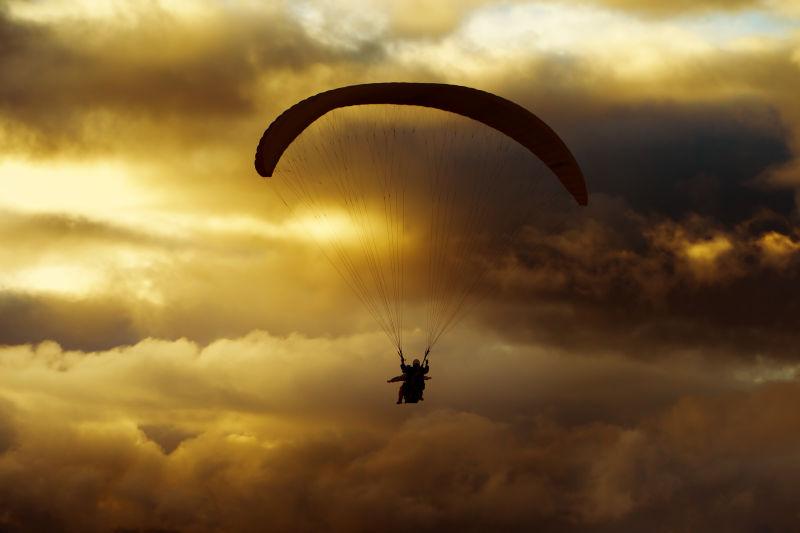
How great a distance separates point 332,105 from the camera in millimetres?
43062

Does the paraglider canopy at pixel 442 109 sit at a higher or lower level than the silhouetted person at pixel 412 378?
higher

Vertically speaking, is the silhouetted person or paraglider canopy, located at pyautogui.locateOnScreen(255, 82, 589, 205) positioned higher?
paraglider canopy, located at pyautogui.locateOnScreen(255, 82, 589, 205)

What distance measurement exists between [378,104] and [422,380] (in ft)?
31.2

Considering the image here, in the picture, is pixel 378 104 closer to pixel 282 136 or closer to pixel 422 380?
pixel 282 136

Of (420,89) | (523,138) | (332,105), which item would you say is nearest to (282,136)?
(332,105)

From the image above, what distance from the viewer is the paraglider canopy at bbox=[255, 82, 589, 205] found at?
42.6 m

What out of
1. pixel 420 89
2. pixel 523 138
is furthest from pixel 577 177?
pixel 420 89

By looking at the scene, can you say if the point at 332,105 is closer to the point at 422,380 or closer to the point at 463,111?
the point at 463,111

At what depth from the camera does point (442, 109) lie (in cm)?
4434

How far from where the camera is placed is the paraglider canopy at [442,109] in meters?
42.6

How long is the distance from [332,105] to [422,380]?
9807 millimetres

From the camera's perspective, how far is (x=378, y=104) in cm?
4356

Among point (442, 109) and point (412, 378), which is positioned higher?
point (442, 109)

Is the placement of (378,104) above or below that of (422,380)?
above
